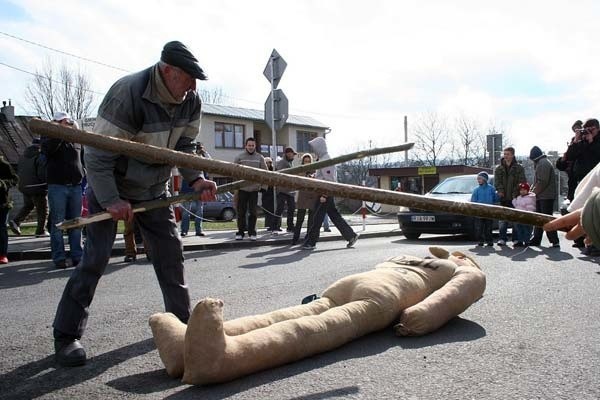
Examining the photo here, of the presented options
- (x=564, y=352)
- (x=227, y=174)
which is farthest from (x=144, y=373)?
(x=564, y=352)

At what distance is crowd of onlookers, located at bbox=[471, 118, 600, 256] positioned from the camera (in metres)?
8.51

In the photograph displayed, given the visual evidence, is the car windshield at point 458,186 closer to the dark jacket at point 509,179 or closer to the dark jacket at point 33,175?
the dark jacket at point 509,179

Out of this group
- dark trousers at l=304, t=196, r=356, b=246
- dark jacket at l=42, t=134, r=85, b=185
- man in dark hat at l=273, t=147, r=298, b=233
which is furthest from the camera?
man in dark hat at l=273, t=147, r=298, b=233

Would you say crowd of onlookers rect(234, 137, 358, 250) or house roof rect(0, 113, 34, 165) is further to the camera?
house roof rect(0, 113, 34, 165)

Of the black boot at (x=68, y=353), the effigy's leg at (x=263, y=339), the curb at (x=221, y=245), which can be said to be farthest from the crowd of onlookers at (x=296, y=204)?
the black boot at (x=68, y=353)

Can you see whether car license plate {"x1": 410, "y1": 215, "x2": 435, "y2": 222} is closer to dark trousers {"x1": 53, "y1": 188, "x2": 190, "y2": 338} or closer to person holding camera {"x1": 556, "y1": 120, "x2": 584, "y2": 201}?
person holding camera {"x1": 556, "y1": 120, "x2": 584, "y2": 201}

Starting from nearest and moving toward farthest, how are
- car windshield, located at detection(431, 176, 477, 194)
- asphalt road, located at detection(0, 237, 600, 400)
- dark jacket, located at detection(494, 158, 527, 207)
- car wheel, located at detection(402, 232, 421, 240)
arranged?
asphalt road, located at detection(0, 237, 600, 400) < dark jacket, located at detection(494, 158, 527, 207) < car wheel, located at detection(402, 232, 421, 240) < car windshield, located at detection(431, 176, 477, 194)

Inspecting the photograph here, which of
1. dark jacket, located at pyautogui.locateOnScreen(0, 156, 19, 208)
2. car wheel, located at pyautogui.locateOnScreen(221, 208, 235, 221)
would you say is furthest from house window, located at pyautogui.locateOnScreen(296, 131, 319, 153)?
dark jacket, located at pyautogui.locateOnScreen(0, 156, 19, 208)

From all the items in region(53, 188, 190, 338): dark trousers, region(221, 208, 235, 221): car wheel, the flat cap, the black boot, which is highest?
the flat cap

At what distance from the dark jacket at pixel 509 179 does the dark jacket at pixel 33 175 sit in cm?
858

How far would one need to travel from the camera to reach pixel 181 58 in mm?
3201

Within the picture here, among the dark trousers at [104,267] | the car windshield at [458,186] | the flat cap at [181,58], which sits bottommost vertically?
the dark trousers at [104,267]

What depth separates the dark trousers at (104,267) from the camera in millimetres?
3283

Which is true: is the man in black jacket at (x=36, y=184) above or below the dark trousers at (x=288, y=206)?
above
